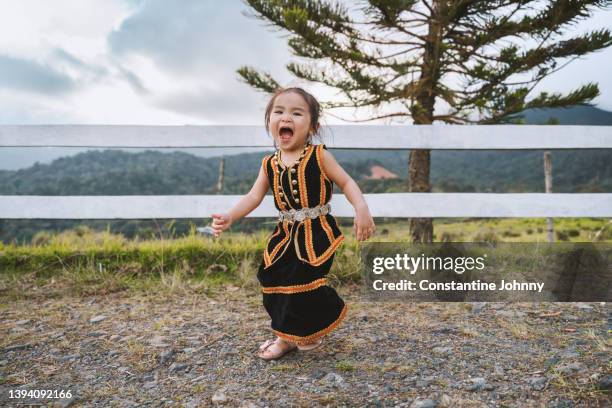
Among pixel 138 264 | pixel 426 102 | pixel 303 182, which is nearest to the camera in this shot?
pixel 303 182

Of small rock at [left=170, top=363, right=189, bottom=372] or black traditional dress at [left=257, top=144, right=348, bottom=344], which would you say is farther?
black traditional dress at [left=257, top=144, right=348, bottom=344]

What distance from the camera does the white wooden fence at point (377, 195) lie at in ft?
12.3

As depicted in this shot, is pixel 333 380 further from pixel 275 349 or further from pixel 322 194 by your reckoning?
pixel 322 194

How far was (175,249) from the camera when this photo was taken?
3791mm

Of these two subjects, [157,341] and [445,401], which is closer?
[445,401]

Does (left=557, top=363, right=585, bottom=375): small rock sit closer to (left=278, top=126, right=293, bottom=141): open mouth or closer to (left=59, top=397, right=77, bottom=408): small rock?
(left=278, top=126, right=293, bottom=141): open mouth

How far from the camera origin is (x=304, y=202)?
2.23m

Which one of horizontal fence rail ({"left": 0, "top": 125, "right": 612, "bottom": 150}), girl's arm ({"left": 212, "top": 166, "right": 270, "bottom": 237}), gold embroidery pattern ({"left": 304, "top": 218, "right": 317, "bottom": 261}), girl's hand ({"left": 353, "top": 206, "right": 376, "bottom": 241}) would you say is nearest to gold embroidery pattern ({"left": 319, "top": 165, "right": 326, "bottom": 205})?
gold embroidery pattern ({"left": 304, "top": 218, "right": 317, "bottom": 261})

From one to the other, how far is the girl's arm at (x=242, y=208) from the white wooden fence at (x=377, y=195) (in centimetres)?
131

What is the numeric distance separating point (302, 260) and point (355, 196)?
406 mm

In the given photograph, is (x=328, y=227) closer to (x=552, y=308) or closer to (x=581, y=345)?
(x=581, y=345)

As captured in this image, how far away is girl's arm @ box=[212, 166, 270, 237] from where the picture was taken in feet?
7.38

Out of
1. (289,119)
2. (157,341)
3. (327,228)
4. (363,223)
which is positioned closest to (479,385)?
(363,223)

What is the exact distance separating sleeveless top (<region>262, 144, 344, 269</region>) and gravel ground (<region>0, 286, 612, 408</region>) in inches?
20.8
